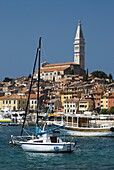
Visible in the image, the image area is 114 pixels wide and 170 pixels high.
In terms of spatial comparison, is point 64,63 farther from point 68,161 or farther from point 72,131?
point 68,161

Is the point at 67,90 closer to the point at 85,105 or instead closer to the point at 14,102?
the point at 14,102

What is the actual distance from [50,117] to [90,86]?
26.5 metres

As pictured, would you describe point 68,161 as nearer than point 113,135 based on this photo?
Yes

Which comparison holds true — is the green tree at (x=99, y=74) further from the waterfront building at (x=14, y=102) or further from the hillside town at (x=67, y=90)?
the waterfront building at (x=14, y=102)

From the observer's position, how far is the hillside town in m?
79.2

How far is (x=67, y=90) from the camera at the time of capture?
91.8 meters

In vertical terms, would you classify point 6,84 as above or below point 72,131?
above

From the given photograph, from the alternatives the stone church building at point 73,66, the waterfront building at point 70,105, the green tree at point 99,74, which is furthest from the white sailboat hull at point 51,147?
→ the green tree at point 99,74

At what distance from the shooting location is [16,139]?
28.6 metres

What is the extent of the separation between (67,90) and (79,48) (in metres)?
37.7

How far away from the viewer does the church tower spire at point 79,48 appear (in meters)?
127

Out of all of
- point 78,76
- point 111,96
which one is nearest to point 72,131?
point 111,96

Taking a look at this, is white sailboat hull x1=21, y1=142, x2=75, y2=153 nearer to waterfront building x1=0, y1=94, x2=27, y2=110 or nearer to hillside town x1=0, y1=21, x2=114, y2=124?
hillside town x1=0, y1=21, x2=114, y2=124

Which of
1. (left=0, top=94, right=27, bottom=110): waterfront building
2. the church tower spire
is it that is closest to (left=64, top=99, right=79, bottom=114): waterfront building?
(left=0, top=94, right=27, bottom=110): waterfront building
